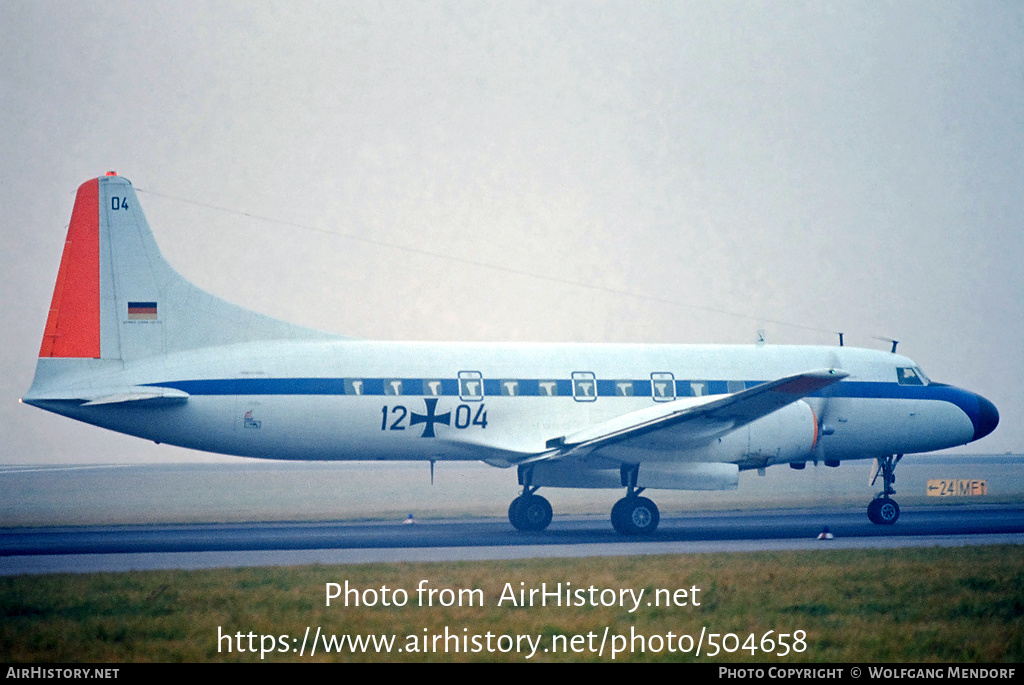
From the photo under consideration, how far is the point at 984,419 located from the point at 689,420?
11.2m

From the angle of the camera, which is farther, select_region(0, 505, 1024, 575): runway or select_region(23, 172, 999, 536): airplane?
select_region(23, 172, 999, 536): airplane

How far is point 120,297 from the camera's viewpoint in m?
22.3

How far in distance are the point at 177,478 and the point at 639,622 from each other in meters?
30.5

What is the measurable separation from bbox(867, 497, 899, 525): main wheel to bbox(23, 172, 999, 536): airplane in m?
0.06

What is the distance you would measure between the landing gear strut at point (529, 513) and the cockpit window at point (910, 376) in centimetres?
1053

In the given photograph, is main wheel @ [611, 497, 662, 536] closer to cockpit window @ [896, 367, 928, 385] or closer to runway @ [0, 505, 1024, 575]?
runway @ [0, 505, 1024, 575]

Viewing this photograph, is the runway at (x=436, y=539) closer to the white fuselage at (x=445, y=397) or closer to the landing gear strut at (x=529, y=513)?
the landing gear strut at (x=529, y=513)

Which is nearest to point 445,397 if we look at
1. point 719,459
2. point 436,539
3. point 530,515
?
point 436,539

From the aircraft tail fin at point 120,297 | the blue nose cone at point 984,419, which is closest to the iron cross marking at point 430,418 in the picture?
the aircraft tail fin at point 120,297

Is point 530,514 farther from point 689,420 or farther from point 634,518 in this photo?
point 689,420

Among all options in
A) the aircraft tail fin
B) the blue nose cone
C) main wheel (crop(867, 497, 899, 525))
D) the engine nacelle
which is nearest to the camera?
the aircraft tail fin

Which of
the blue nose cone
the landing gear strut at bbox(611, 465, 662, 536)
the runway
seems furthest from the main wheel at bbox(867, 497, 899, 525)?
the landing gear strut at bbox(611, 465, 662, 536)

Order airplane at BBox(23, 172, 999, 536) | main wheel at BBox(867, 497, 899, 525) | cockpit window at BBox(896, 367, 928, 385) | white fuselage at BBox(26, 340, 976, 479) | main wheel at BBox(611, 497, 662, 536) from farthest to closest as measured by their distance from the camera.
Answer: cockpit window at BBox(896, 367, 928, 385)
main wheel at BBox(867, 497, 899, 525)
main wheel at BBox(611, 497, 662, 536)
white fuselage at BBox(26, 340, 976, 479)
airplane at BBox(23, 172, 999, 536)

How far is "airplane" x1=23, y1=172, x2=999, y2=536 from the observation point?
70.7 feet
